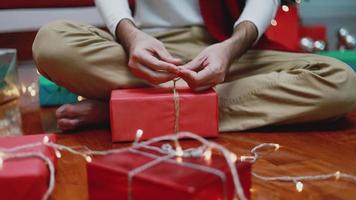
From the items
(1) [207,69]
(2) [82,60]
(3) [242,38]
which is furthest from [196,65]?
(2) [82,60]

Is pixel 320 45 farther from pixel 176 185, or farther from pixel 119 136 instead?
A: pixel 176 185

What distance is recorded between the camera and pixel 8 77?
4.95 feet

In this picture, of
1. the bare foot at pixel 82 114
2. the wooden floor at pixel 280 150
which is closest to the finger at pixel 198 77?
the wooden floor at pixel 280 150

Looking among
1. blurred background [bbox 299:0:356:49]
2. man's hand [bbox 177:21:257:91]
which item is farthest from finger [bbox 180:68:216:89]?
blurred background [bbox 299:0:356:49]

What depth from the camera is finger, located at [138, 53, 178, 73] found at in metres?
0.98

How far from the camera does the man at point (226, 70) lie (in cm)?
109

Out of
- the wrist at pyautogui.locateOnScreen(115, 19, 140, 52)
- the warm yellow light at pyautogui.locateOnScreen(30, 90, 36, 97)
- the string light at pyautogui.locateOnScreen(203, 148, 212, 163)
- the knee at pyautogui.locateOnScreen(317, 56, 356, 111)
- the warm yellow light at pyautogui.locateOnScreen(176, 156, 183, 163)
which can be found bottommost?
the warm yellow light at pyautogui.locateOnScreen(30, 90, 36, 97)

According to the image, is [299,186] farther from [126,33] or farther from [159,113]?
[126,33]

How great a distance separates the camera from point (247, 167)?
0.65m

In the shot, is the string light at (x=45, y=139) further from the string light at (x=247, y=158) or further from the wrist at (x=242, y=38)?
the wrist at (x=242, y=38)

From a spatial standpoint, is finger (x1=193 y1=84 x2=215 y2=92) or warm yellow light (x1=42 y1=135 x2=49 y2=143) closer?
warm yellow light (x1=42 y1=135 x2=49 y2=143)

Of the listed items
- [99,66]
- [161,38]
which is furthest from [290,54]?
[99,66]

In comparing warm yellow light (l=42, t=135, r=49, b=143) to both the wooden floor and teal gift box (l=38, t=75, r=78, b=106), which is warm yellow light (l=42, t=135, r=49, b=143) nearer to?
the wooden floor

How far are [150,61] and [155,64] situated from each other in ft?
0.04
